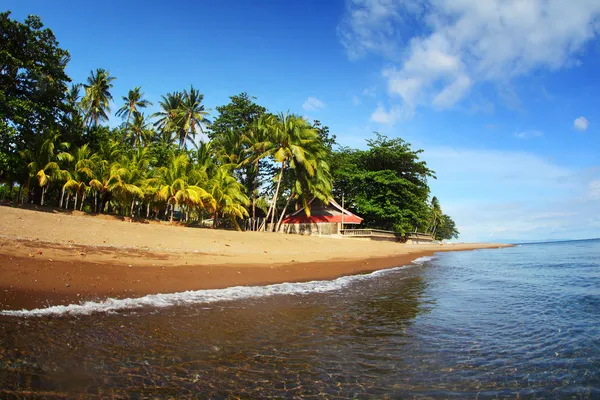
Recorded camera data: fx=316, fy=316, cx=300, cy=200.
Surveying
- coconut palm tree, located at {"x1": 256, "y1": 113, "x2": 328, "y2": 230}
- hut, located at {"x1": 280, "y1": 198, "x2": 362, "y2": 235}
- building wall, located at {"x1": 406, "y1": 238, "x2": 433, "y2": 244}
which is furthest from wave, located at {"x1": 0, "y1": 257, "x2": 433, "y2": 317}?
building wall, located at {"x1": 406, "y1": 238, "x2": 433, "y2": 244}

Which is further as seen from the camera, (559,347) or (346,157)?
(346,157)

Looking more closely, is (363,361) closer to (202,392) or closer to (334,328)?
(334,328)

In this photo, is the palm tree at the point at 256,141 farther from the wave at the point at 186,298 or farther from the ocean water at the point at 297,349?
the ocean water at the point at 297,349

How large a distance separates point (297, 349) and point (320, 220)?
103ft

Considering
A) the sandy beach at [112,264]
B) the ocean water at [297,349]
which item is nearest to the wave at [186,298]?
the ocean water at [297,349]

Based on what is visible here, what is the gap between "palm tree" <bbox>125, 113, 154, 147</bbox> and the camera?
40250 mm

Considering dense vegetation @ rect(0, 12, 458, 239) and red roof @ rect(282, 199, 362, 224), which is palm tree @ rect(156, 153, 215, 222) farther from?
red roof @ rect(282, 199, 362, 224)

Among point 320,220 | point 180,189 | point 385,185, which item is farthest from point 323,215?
point 180,189

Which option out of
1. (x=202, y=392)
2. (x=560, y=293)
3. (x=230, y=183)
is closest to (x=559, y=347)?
(x=202, y=392)

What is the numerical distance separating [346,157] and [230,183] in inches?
779

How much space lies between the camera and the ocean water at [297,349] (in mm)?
2975

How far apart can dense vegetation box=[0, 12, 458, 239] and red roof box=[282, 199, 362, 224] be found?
144 cm

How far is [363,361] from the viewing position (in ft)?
12.3

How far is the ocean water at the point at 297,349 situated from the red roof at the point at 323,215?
2743 centimetres
